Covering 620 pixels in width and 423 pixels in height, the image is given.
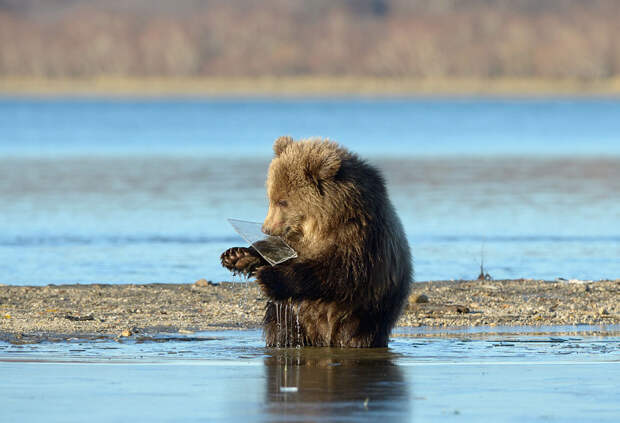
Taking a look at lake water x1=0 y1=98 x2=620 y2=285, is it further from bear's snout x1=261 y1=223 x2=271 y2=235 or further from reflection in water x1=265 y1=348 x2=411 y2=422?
reflection in water x1=265 y1=348 x2=411 y2=422

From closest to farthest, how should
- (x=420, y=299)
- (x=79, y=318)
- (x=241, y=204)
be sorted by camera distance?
1. (x=79, y=318)
2. (x=420, y=299)
3. (x=241, y=204)

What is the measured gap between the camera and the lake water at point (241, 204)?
14977 mm

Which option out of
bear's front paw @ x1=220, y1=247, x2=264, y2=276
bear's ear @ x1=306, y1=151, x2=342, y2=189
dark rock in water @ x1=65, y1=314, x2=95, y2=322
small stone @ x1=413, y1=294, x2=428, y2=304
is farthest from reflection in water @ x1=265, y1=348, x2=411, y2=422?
small stone @ x1=413, y1=294, x2=428, y2=304

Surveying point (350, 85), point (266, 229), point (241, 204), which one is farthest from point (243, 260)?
point (350, 85)

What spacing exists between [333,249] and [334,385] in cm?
126

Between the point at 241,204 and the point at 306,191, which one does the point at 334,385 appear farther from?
the point at 241,204

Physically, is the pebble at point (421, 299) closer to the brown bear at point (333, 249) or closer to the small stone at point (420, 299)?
the small stone at point (420, 299)

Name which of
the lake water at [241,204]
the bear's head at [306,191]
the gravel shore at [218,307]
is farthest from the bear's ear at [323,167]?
the lake water at [241,204]

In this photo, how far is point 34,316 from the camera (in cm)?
1027

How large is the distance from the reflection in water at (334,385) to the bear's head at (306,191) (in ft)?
2.55

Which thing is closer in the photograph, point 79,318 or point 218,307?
point 79,318

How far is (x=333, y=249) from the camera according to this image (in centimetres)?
818

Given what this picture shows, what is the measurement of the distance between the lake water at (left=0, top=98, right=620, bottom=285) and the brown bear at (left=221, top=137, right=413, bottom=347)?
5055mm

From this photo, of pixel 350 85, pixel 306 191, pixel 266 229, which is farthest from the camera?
pixel 350 85
